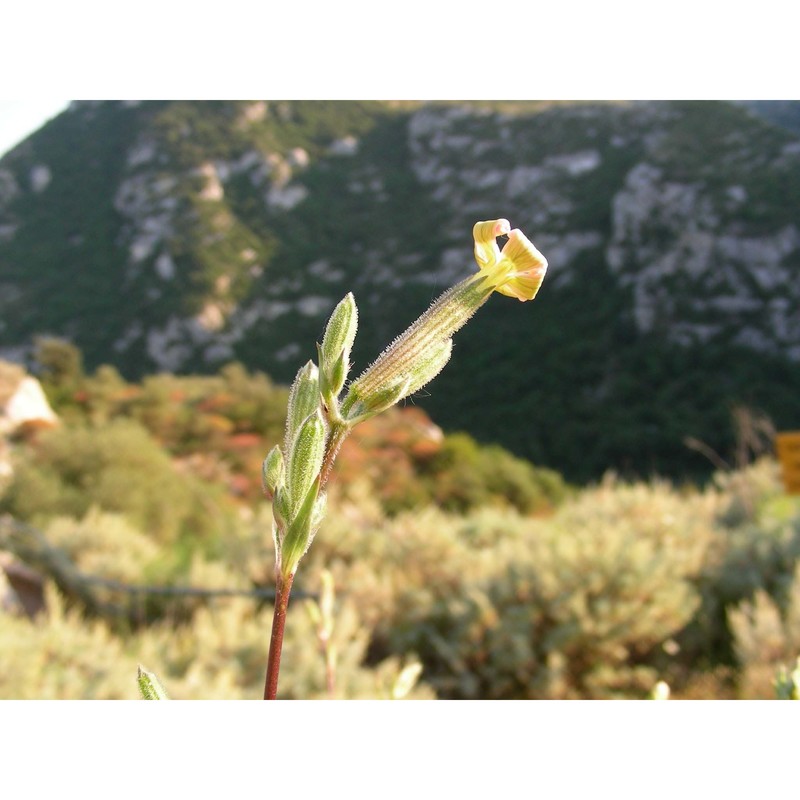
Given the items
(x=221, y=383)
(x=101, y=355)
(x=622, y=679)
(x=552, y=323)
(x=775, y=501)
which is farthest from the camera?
(x=552, y=323)

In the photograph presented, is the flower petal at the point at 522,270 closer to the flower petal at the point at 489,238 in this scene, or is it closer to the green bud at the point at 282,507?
the flower petal at the point at 489,238

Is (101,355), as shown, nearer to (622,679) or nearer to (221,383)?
(221,383)

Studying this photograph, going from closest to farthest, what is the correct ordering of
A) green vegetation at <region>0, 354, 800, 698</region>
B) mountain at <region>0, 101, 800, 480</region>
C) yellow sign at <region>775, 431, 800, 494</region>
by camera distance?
green vegetation at <region>0, 354, 800, 698</region> → yellow sign at <region>775, 431, 800, 494</region> → mountain at <region>0, 101, 800, 480</region>

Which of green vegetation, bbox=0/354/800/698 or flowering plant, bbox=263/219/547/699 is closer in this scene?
flowering plant, bbox=263/219/547/699

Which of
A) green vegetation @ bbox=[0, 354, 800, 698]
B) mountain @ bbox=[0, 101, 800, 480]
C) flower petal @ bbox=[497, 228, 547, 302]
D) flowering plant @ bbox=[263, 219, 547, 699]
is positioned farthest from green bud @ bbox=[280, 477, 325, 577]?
mountain @ bbox=[0, 101, 800, 480]

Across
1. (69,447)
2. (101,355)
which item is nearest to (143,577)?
(69,447)

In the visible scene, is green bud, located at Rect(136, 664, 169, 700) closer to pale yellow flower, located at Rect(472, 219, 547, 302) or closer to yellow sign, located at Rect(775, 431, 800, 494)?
pale yellow flower, located at Rect(472, 219, 547, 302)
